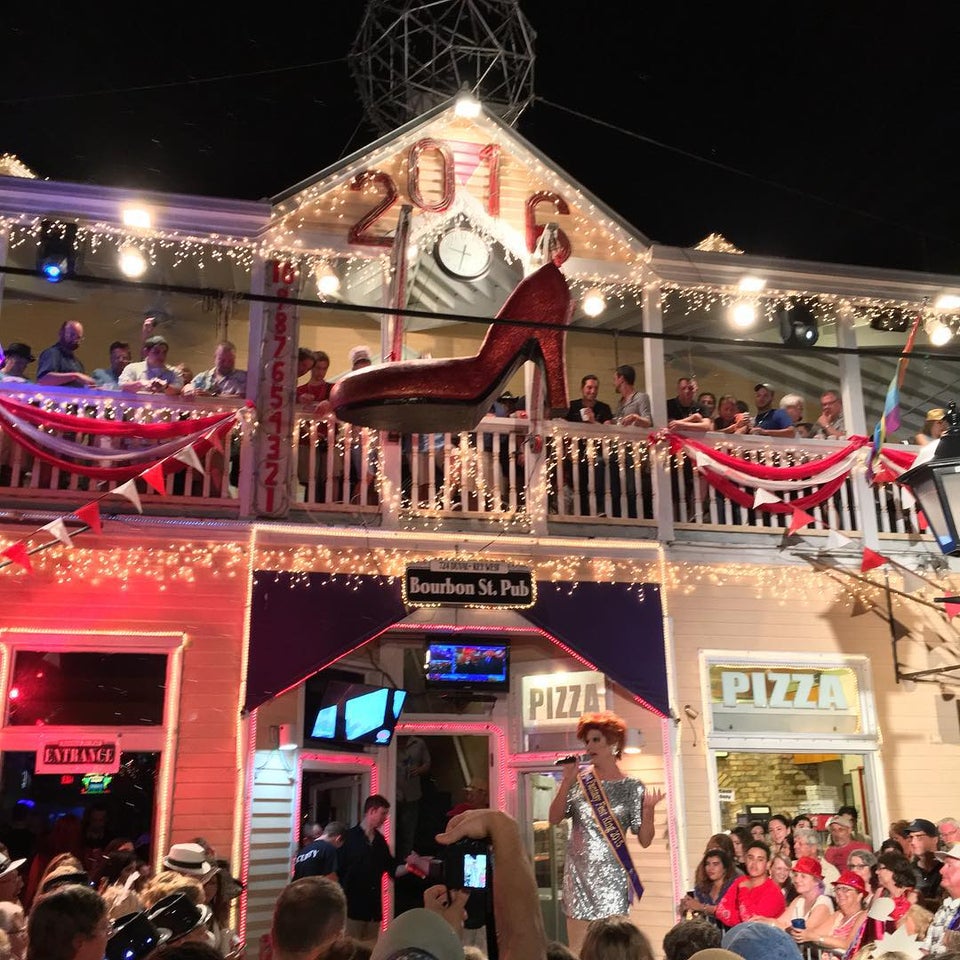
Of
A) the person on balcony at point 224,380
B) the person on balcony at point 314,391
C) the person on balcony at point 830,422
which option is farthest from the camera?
the person on balcony at point 830,422

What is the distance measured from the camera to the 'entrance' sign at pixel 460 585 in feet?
31.7

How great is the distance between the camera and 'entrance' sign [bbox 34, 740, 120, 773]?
902 cm

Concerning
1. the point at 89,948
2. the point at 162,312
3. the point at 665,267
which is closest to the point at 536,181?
the point at 665,267

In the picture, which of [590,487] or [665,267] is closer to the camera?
[590,487]

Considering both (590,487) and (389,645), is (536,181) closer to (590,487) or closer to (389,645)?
(590,487)

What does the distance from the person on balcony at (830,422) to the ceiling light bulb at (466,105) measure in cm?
483

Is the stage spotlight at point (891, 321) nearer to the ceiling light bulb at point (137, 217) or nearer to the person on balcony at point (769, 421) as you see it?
the person on balcony at point (769, 421)

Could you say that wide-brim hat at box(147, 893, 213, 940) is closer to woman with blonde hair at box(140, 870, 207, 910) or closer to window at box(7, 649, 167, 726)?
woman with blonde hair at box(140, 870, 207, 910)

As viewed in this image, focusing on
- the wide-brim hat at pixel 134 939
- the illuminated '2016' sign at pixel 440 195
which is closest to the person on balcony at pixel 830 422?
the illuminated '2016' sign at pixel 440 195

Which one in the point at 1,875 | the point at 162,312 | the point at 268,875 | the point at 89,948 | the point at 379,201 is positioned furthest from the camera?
the point at 162,312

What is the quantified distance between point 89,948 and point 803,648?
8634mm

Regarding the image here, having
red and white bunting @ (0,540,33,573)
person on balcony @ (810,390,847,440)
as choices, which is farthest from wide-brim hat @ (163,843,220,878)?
person on balcony @ (810,390,847,440)

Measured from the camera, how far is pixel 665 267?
1151 centimetres

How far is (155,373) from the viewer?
10.3 metres
